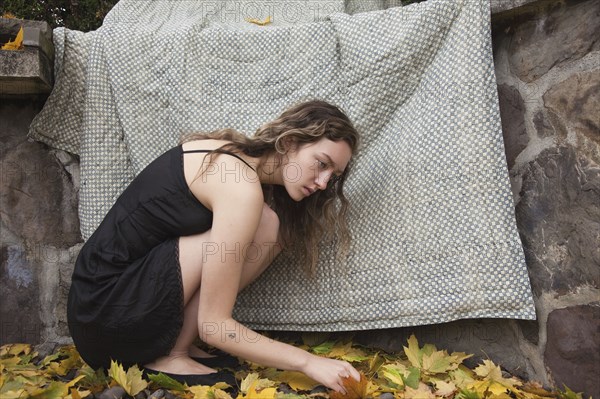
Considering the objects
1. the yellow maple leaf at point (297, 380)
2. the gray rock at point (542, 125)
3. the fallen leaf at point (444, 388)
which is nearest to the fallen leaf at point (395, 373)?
the fallen leaf at point (444, 388)

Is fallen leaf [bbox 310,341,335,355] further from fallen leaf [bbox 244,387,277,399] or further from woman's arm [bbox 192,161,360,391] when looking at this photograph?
fallen leaf [bbox 244,387,277,399]

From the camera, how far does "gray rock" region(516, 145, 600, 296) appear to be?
1.64 m

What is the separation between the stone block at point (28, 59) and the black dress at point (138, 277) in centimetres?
61

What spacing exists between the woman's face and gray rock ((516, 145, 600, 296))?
588 millimetres

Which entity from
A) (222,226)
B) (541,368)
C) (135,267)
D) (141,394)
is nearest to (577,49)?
(541,368)

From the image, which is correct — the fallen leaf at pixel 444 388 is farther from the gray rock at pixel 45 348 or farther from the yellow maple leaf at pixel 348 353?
the gray rock at pixel 45 348

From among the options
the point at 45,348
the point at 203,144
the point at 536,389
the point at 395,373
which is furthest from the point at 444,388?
the point at 45,348

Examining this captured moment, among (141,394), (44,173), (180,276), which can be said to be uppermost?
(44,173)

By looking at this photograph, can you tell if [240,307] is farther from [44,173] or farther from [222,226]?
[44,173]

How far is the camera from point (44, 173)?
229 centimetres

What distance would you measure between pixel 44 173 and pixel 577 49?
6.31 ft

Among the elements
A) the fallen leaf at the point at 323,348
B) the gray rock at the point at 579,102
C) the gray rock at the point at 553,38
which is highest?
the gray rock at the point at 553,38

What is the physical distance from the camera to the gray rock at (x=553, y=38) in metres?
1.69

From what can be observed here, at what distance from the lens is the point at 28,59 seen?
6.73ft
